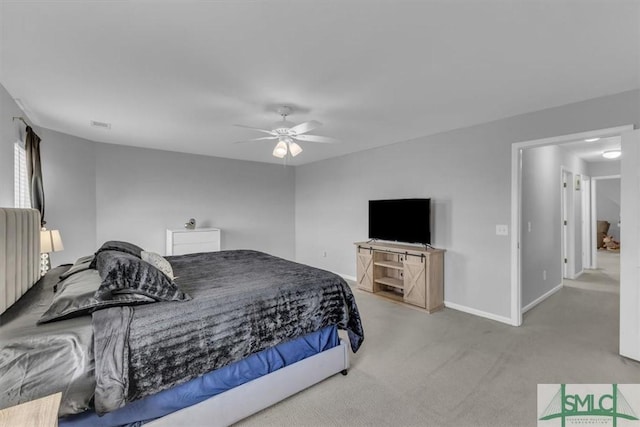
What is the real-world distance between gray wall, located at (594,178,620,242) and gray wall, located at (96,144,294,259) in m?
9.92

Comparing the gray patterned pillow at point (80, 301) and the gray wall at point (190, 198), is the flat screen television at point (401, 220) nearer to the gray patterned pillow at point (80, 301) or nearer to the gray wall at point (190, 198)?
the gray wall at point (190, 198)

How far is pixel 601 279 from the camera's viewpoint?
17.6 ft

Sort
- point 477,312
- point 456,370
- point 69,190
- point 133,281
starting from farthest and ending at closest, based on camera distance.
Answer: point 69,190, point 477,312, point 456,370, point 133,281

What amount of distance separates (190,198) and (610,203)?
12606 mm

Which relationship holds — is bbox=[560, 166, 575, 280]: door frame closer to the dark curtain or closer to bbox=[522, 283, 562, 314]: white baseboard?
bbox=[522, 283, 562, 314]: white baseboard

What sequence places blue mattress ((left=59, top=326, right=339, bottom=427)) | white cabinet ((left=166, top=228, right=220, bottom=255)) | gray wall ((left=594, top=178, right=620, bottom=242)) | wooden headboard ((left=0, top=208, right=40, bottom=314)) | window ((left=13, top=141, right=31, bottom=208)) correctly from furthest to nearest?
gray wall ((left=594, top=178, right=620, bottom=242)), white cabinet ((left=166, top=228, right=220, bottom=255)), window ((left=13, top=141, right=31, bottom=208)), wooden headboard ((left=0, top=208, right=40, bottom=314)), blue mattress ((left=59, top=326, right=339, bottom=427))

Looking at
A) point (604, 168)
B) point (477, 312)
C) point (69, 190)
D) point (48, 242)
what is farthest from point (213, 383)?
point (604, 168)

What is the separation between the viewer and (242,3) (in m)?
1.48

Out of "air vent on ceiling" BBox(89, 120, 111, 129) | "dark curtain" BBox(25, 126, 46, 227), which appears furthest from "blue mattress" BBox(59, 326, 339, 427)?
"air vent on ceiling" BBox(89, 120, 111, 129)

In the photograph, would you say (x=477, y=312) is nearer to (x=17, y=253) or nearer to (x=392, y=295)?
(x=392, y=295)

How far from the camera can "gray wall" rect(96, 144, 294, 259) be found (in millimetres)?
4551

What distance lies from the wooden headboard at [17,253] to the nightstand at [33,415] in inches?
32.8

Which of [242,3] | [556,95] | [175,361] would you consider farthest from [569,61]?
[175,361]

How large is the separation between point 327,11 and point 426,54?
0.82 metres
